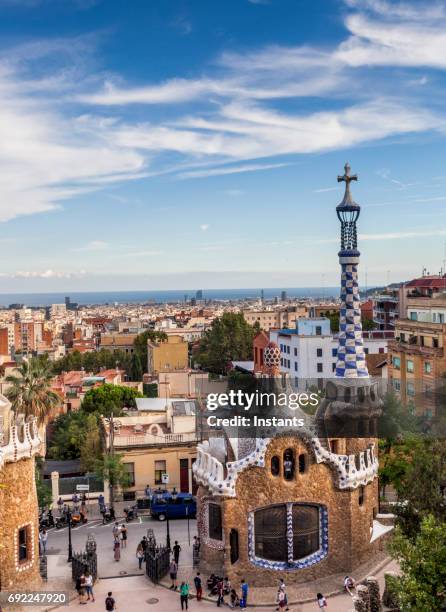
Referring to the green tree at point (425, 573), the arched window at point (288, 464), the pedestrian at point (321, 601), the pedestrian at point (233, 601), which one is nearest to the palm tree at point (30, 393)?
the arched window at point (288, 464)

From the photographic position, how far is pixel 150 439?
37.8 metres

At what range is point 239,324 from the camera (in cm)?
9231

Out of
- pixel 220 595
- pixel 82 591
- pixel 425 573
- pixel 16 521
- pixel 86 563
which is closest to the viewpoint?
pixel 425 573

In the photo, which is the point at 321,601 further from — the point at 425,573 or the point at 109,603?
A: the point at 109,603

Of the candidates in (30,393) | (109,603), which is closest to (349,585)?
(109,603)

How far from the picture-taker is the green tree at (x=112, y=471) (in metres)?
34.7

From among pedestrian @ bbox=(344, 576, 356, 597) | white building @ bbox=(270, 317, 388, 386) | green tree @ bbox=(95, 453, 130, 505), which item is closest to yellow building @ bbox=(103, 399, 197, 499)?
green tree @ bbox=(95, 453, 130, 505)

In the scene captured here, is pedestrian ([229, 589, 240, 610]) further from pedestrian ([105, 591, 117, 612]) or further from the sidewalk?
pedestrian ([105, 591, 117, 612])

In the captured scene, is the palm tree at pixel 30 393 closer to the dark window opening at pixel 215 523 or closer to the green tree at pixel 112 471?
the green tree at pixel 112 471

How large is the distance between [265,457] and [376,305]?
79200 millimetres

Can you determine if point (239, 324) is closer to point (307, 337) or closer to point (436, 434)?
point (307, 337)

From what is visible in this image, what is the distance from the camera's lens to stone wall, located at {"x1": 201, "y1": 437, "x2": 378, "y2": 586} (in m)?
23.7

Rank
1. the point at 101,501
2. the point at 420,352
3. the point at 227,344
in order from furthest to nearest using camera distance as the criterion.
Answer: the point at 227,344 → the point at 420,352 → the point at 101,501

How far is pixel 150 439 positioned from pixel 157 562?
13.3 metres
